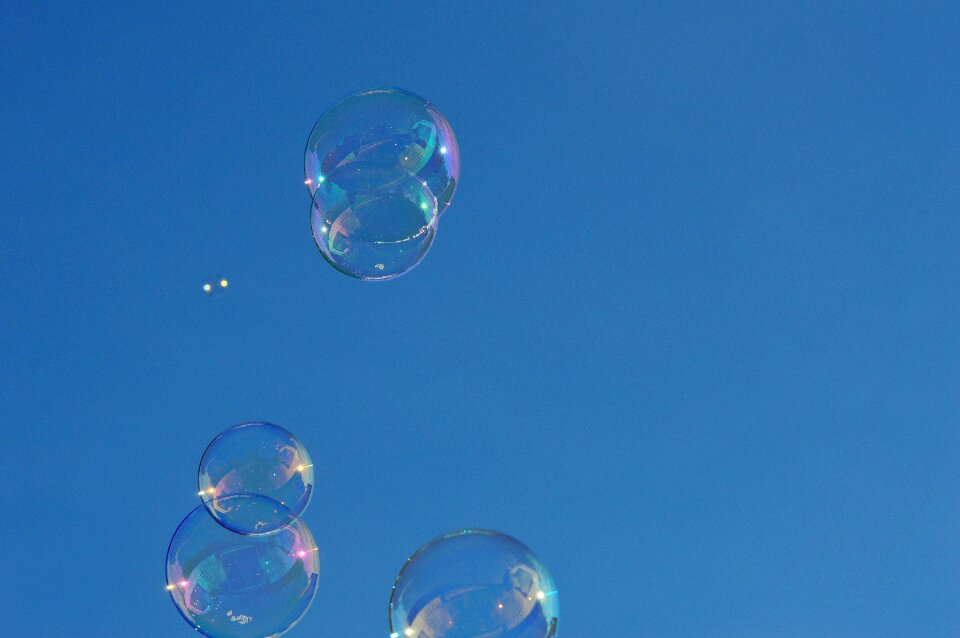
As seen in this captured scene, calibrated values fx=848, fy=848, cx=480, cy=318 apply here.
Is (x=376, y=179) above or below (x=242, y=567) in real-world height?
above

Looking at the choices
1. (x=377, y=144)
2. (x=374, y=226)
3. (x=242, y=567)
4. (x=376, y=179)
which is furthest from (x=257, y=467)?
(x=377, y=144)

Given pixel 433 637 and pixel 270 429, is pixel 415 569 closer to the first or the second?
pixel 433 637

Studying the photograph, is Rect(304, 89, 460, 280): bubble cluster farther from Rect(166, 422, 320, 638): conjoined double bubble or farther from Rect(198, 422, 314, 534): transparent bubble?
Rect(166, 422, 320, 638): conjoined double bubble

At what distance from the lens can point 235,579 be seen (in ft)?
21.7

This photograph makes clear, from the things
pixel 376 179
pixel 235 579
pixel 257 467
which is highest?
pixel 376 179

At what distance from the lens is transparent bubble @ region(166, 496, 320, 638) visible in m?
6.59

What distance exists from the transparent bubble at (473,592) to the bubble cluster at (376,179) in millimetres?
2444

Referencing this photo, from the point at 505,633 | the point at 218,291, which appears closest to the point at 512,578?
the point at 505,633

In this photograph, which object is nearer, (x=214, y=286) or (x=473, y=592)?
(x=473, y=592)

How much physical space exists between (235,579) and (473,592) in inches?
93.1

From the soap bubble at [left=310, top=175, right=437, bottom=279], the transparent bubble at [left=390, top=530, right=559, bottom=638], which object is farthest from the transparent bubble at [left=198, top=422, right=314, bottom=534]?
the transparent bubble at [left=390, top=530, right=559, bottom=638]

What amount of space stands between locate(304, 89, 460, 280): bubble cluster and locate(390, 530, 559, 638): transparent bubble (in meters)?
2.44

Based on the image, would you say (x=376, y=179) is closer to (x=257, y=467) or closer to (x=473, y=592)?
(x=257, y=467)

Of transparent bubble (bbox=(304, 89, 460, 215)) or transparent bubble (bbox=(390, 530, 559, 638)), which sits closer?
transparent bubble (bbox=(390, 530, 559, 638))
